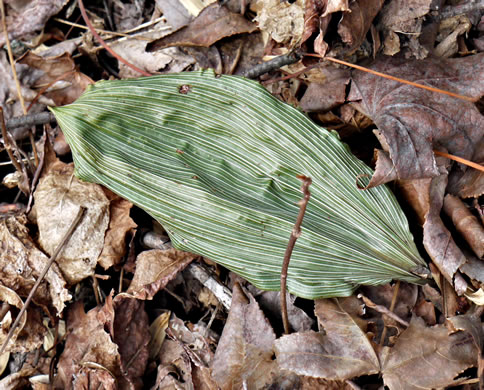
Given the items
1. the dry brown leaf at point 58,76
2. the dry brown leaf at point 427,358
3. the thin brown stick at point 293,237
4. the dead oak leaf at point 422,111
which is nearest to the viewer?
the thin brown stick at point 293,237

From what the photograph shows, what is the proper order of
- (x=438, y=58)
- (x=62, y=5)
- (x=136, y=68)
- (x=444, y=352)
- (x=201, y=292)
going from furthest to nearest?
(x=62, y=5) → (x=136, y=68) → (x=201, y=292) → (x=438, y=58) → (x=444, y=352)

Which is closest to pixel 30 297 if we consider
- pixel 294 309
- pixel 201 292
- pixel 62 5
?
pixel 201 292

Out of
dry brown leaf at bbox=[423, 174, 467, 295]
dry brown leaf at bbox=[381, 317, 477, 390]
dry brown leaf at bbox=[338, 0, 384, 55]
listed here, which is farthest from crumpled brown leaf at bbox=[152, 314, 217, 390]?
dry brown leaf at bbox=[338, 0, 384, 55]

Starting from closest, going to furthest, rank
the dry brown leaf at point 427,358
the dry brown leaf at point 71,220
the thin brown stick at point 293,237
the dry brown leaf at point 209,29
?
1. the thin brown stick at point 293,237
2. the dry brown leaf at point 427,358
3. the dry brown leaf at point 71,220
4. the dry brown leaf at point 209,29

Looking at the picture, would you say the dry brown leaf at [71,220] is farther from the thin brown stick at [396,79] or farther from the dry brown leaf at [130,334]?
the thin brown stick at [396,79]

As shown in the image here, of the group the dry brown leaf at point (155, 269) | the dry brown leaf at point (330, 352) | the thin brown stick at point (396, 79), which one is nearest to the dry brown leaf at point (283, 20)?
the thin brown stick at point (396, 79)

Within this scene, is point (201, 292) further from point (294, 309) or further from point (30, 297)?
point (30, 297)

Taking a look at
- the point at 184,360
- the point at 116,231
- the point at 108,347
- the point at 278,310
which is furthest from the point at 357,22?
the point at 108,347
